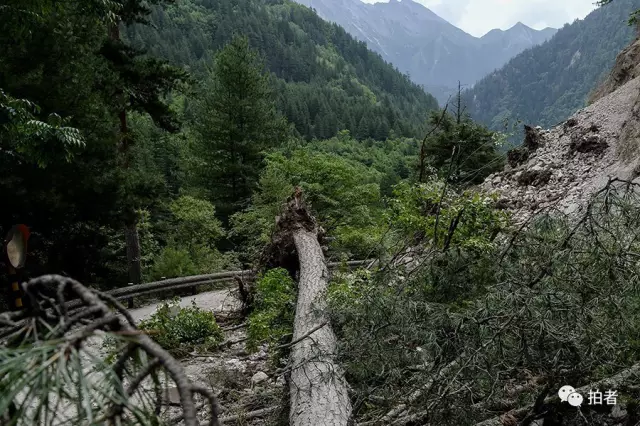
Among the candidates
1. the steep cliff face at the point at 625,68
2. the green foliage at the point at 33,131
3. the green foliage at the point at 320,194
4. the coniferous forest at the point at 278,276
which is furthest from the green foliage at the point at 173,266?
the steep cliff face at the point at 625,68

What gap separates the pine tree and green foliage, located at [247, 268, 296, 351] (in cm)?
1383

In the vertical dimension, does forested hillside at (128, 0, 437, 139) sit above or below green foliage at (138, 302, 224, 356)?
above

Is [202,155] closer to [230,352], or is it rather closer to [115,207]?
[115,207]

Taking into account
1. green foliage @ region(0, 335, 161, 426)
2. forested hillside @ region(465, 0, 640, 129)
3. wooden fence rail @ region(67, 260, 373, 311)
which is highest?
forested hillside @ region(465, 0, 640, 129)

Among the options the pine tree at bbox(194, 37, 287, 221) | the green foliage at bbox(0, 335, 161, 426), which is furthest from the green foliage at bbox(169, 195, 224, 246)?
the green foliage at bbox(0, 335, 161, 426)

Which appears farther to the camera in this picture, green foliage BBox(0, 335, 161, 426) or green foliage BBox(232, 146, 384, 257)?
green foliage BBox(232, 146, 384, 257)

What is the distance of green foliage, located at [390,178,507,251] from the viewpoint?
536cm

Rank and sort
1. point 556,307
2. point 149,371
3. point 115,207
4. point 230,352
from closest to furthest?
1. point 149,371
2. point 556,307
3. point 230,352
4. point 115,207

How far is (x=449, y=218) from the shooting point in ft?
20.1

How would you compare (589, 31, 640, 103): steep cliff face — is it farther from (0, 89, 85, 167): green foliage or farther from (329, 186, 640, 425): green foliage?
(0, 89, 85, 167): green foliage

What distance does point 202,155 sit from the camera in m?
22.8

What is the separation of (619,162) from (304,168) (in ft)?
32.3

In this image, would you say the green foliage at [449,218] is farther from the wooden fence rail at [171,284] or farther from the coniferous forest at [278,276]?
the wooden fence rail at [171,284]

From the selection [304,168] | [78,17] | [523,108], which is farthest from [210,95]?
[523,108]
